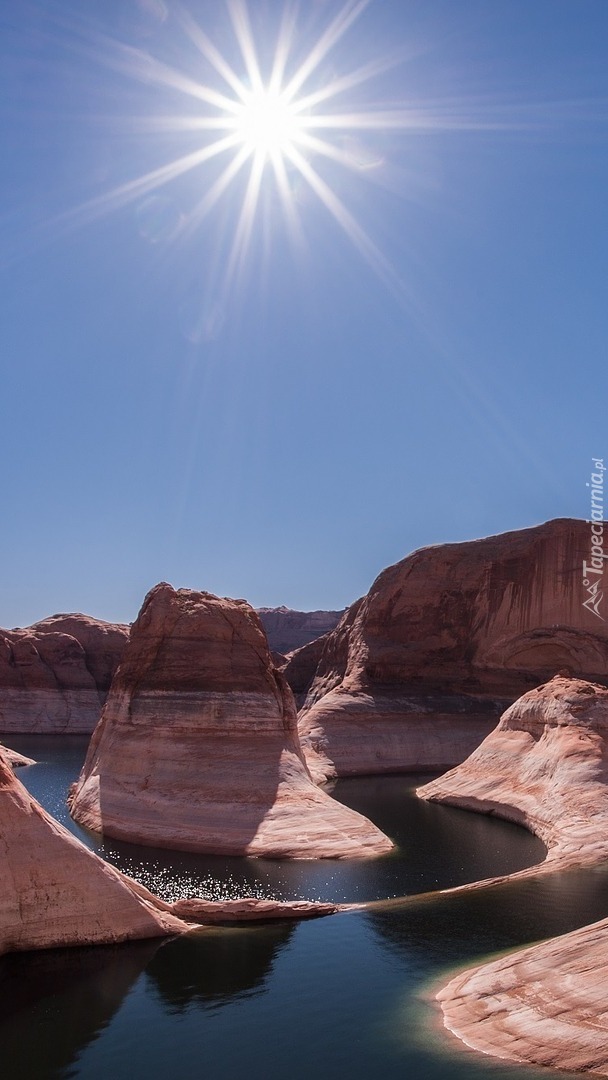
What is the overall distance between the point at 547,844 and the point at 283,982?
57.8 feet

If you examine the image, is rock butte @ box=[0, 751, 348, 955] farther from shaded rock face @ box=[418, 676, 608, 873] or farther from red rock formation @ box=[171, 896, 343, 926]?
shaded rock face @ box=[418, 676, 608, 873]

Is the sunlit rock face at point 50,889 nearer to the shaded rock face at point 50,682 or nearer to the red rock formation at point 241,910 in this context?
the red rock formation at point 241,910

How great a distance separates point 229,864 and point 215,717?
6623 millimetres

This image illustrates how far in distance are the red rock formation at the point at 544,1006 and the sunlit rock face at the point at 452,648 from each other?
38.3 m

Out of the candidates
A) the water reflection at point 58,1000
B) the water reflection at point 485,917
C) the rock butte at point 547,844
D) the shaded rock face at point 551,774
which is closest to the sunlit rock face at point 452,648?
the shaded rock face at point 551,774

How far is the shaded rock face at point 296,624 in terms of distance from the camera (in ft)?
522

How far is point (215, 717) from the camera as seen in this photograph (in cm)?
3075

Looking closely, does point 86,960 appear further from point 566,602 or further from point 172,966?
point 566,602

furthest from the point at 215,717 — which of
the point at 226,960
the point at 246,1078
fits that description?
the point at 246,1078

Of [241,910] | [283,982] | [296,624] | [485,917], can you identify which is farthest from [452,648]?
[296,624]

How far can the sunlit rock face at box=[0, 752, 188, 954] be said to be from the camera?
15945mm

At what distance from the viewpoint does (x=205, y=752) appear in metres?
29.9

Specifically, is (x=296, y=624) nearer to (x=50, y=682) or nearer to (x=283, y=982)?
(x=50, y=682)

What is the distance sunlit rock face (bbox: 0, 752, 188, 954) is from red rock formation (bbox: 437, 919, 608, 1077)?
23.7 feet
